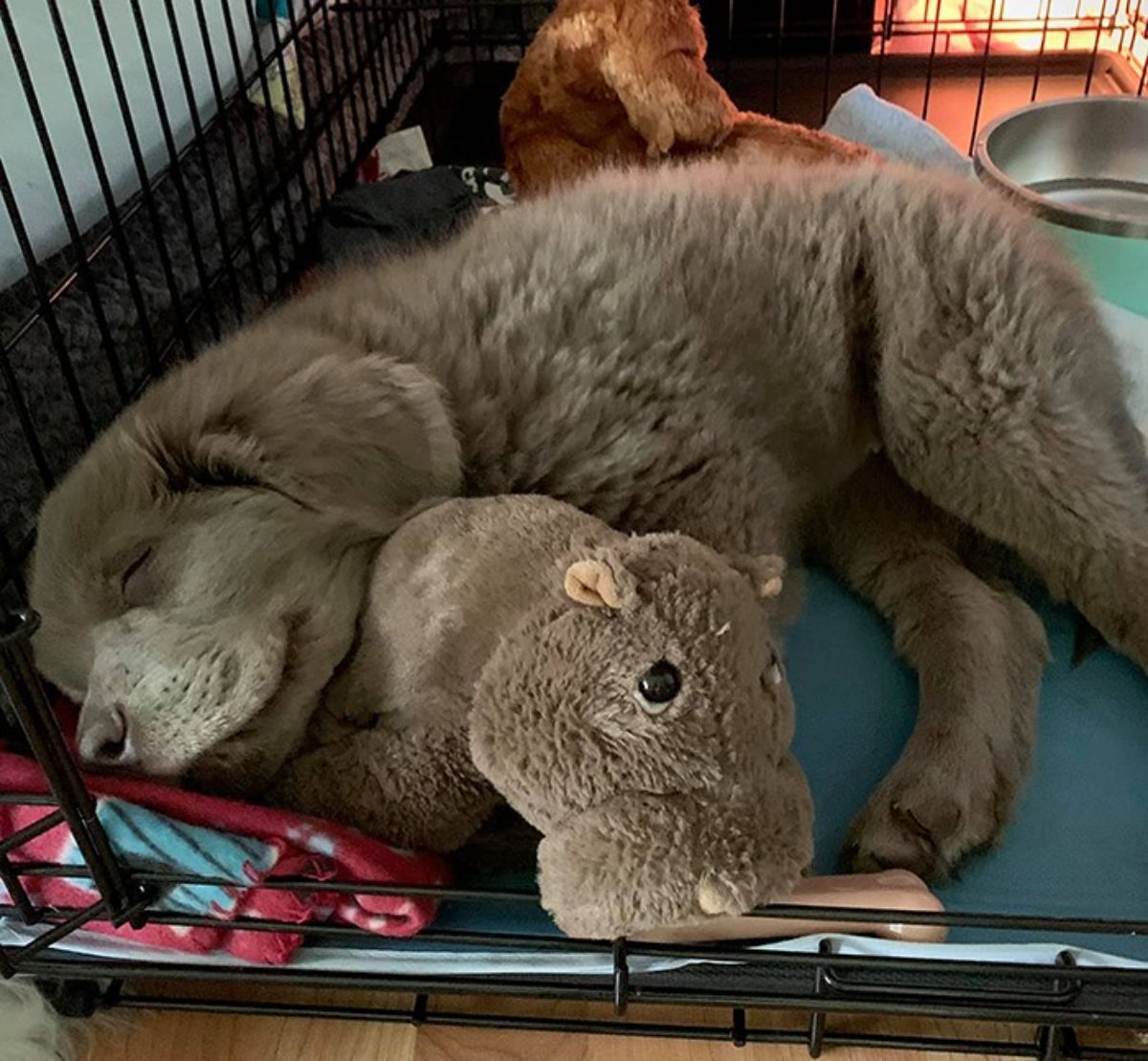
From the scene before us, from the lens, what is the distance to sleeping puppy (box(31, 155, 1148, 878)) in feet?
3.78

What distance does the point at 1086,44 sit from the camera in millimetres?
3662

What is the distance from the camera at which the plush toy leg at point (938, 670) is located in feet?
4.31

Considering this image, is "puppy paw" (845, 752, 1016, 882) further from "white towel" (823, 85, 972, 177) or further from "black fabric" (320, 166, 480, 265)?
"white towel" (823, 85, 972, 177)

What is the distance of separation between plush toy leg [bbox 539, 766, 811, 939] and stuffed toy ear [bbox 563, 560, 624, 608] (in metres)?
0.14

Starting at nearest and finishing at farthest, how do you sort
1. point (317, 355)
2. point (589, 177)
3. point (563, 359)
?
point (317, 355), point (563, 359), point (589, 177)

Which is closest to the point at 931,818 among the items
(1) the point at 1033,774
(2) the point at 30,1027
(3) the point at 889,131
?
(1) the point at 1033,774

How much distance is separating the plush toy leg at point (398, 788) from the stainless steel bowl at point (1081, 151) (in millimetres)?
1728

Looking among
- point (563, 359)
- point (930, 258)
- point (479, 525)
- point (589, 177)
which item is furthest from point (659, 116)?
point (479, 525)

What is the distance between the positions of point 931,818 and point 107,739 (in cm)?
81

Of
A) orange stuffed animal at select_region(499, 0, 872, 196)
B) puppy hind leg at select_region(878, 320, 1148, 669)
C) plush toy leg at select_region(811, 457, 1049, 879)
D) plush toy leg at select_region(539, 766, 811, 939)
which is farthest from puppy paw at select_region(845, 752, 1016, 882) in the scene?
orange stuffed animal at select_region(499, 0, 872, 196)

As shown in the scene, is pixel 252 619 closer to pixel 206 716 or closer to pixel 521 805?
pixel 206 716

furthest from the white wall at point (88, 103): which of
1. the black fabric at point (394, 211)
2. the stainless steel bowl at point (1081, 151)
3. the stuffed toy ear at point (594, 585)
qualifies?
the stainless steel bowl at point (1081, 151)

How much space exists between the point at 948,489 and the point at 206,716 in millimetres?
943

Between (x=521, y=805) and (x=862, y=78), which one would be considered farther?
(x=862, y=78)
